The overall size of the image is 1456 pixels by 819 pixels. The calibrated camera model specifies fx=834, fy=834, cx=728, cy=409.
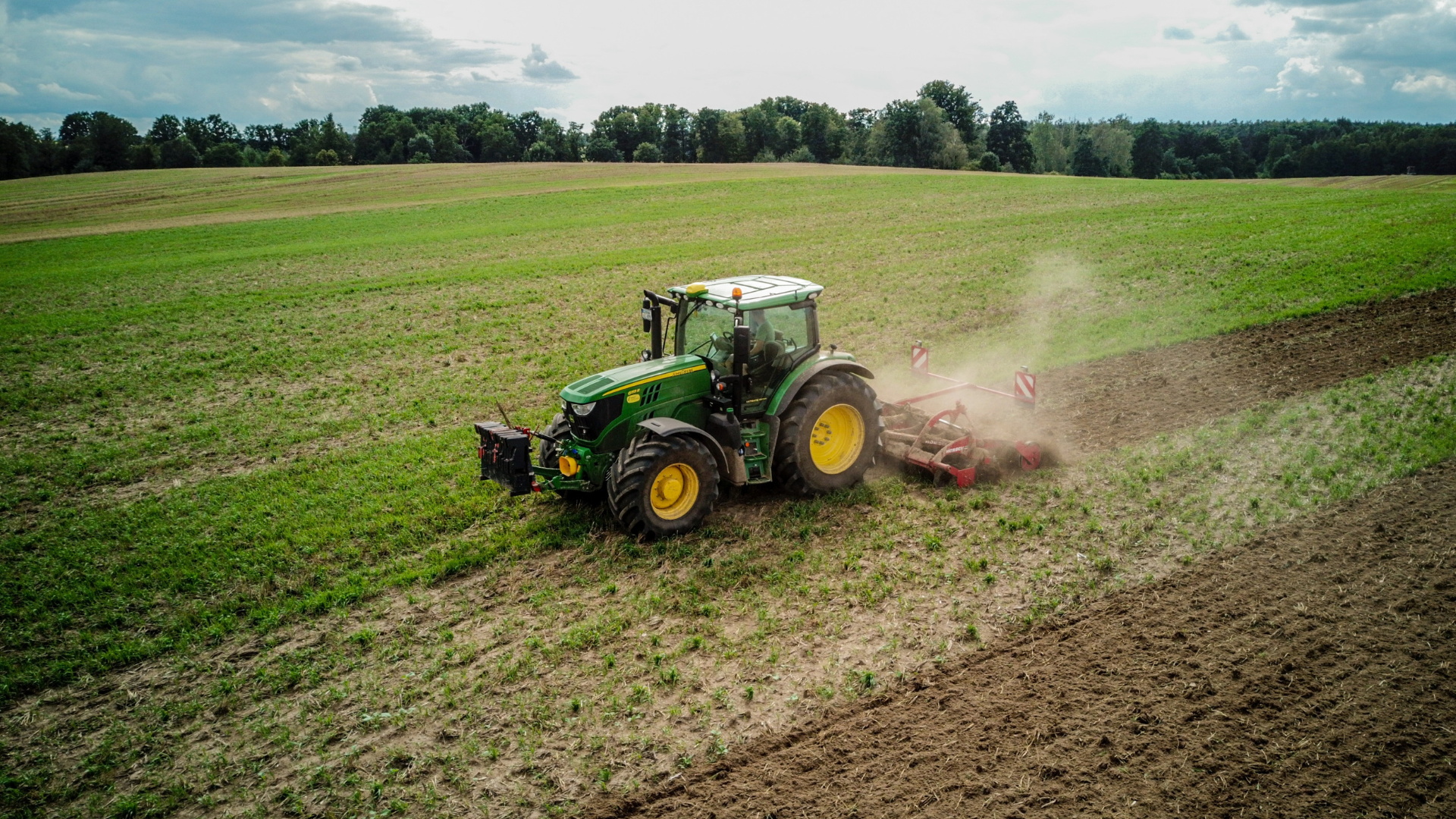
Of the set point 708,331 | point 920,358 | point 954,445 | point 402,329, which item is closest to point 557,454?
point 708,331

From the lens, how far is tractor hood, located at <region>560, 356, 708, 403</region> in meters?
9.23

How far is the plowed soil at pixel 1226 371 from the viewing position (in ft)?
41.2

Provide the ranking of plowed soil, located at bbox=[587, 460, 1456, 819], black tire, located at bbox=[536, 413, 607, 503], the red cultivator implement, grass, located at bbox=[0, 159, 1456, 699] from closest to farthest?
plowed soil, located at bbox=[587, 460, 1456, 819]
grass, located at bbox=[0, 159, 1456, 699]
black tire, located at bbox=[536, 413, 607, 503]
the red cultivator implement

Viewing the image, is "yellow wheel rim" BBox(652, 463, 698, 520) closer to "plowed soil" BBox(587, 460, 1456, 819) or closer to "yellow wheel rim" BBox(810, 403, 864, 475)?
"yellow wheel rim" BBox(810, 403, 864, 475)

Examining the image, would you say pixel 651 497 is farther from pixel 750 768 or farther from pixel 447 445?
pixel 447 445

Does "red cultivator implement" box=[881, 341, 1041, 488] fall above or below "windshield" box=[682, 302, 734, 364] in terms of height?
below

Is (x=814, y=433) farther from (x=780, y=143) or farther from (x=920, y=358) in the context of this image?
(x=780, y=143)

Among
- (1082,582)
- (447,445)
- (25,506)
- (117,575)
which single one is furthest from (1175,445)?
(25,506)

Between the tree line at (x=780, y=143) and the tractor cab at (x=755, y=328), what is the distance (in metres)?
81.0

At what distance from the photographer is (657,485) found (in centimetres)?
916

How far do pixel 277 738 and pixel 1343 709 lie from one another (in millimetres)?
8282

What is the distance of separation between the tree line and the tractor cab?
80967 millimetres

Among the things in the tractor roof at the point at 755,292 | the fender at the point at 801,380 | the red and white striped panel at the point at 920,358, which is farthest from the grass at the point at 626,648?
the red and white striped panel at the point at 920,358

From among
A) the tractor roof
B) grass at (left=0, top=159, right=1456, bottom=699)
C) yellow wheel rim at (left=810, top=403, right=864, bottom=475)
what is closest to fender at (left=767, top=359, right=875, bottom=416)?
yellow wheel rim at (left=810, top=403, right=864, bottom=475)
